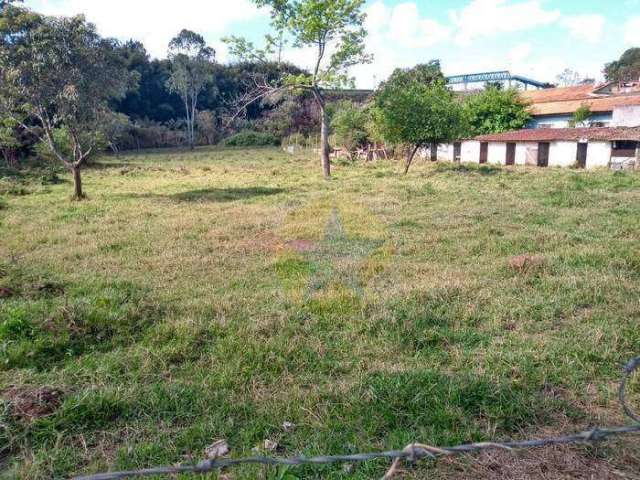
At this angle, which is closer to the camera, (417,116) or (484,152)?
(417,116)

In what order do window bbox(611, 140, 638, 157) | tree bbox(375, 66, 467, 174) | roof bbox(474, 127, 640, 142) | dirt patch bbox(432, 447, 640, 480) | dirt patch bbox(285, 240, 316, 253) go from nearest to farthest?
dirt patch bbox(432, 447, 640, 480)
dirt patch bbox(285, 240, 316, 253)
tree bbox(375, 66, 467, 174)
window bbox(611, 140, 638, 157)
roof bbox(474, 127, 640, 142)

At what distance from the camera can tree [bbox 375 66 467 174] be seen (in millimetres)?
22172

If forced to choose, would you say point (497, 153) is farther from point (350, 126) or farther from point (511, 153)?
point (350, 126)

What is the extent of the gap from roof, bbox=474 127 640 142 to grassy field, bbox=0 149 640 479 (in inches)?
665

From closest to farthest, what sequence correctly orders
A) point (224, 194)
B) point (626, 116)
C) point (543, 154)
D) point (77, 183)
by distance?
point (77, 183)
point (224, 194)
point (543, 154)
point (626, 116)

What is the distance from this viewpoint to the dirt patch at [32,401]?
11.3 ft

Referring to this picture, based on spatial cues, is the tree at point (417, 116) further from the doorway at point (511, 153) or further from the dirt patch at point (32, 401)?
the dirt patch at point (32, 401)

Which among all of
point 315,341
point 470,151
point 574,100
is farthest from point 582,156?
point 315,341

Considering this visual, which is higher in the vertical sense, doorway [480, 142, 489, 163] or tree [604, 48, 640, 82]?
tree [604, 48, 640, 82]

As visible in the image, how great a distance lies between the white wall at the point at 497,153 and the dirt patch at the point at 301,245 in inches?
968

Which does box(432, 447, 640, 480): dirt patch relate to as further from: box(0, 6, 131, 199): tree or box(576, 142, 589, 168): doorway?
box(576, 142, 589, 168): doorway

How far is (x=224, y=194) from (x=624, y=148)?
65.5ft

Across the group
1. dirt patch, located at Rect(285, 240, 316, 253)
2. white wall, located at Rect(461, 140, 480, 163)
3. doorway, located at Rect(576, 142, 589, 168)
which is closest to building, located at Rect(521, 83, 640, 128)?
doorway, located at Rect(576, 142, 589, 168)

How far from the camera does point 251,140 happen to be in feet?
153
